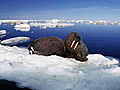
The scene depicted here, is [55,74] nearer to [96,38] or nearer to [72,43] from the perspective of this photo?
[72,43]

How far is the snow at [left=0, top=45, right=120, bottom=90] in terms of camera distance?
7.14 m

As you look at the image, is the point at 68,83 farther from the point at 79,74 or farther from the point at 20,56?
the point at 20,56

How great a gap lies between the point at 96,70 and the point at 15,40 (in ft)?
56.7

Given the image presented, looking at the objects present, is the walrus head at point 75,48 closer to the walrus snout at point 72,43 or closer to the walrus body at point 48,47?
the walrus snout at point 72,43

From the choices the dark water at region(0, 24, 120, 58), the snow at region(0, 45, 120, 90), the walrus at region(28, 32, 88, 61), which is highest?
the walrus at region(28, 32, 88, 61)

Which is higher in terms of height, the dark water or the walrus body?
the walrus body

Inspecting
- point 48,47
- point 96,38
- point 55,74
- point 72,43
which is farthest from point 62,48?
point 96,38

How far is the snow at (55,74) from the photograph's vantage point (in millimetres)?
7145

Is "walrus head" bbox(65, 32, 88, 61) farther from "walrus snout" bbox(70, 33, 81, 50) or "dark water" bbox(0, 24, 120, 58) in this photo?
"dark water" bbox(0, 24, 120, 58)

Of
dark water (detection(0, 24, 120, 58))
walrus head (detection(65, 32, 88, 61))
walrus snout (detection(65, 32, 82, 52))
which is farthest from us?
dark water (detection(0, 24, 120, 58))

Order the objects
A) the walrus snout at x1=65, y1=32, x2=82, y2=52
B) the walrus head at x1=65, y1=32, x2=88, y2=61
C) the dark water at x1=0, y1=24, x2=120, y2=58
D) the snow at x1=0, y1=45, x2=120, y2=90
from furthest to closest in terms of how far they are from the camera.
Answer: the dark water at x1=0, y1=24, x2=120, y2=58, the walrus snout at x1=65, y1=32, x2=82, y2=52, the walrus head at x1=65, y1=32, x2=88, y2=61, the snow at x1=0, y1=45, x2=120, y2=90

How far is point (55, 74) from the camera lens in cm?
827

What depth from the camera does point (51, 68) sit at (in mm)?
8852

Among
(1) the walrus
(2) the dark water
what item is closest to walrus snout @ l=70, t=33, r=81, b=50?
(1) the walrus
